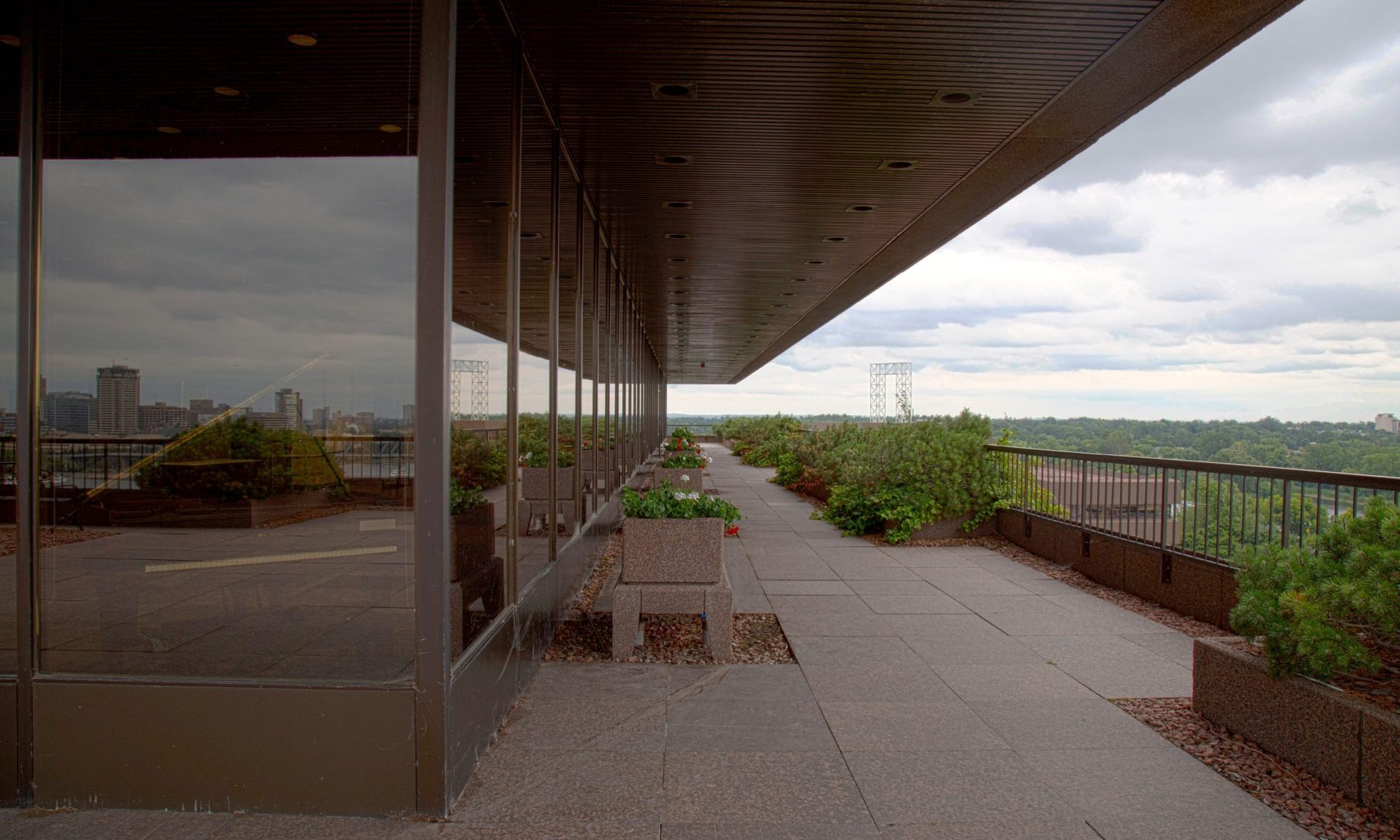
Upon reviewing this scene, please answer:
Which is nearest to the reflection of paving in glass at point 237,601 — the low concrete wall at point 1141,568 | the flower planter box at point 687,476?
the low concrete wall at point 1141,568

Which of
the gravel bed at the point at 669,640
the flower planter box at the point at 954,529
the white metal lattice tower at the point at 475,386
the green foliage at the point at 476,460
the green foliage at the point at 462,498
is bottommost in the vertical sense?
the gravel bed at the point at 669,640

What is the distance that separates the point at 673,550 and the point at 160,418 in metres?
2.88

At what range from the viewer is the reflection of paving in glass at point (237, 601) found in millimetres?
3145

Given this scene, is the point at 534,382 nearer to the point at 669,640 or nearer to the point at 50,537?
the point at 669,640

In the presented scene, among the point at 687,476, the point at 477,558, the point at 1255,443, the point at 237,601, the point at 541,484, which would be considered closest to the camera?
the point at 237,601

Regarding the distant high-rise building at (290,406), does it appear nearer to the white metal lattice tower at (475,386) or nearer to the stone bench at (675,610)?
the white metal lattice tower at (475,386)

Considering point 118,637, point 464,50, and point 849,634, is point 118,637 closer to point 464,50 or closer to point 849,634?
point 464,50

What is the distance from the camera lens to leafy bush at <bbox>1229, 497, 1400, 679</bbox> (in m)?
3.19

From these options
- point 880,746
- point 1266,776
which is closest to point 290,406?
point 880,746

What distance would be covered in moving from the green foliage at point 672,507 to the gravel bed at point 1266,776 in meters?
2.47

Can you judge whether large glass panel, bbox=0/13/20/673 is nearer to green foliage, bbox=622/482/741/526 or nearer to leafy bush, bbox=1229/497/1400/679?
green foliage, bbox=622/482/741/526

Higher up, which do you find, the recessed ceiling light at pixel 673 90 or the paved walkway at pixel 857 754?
the recessed ceiling light at pixel 673 90

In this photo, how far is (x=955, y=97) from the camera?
4.99 meters

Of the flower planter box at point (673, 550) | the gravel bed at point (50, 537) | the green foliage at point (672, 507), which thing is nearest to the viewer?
the gravel bed at point (50, 537)
